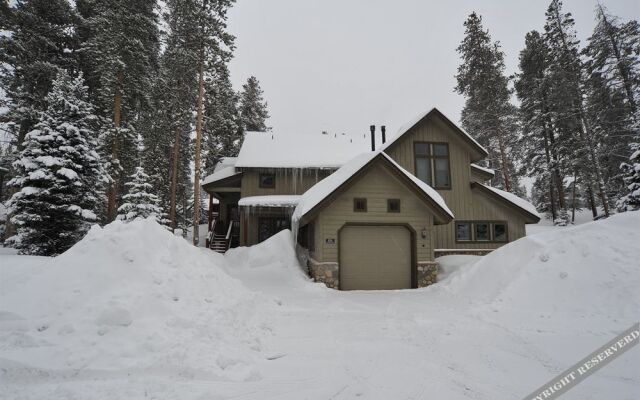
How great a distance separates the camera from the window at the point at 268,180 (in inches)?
705

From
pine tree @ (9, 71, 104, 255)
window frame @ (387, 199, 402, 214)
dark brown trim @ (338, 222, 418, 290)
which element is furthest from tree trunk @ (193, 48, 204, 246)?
window frame @ (387, 199, 402, 214)

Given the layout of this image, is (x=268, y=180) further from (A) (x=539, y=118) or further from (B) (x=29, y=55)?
(A) (x=539, y=118)

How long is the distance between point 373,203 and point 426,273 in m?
3.33

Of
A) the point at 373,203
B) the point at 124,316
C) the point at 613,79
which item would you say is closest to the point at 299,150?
the point at 373,203

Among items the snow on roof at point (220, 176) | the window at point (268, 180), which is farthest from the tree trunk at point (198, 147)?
the window at point (268, 180)

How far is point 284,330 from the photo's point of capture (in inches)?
215

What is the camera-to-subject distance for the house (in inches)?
407

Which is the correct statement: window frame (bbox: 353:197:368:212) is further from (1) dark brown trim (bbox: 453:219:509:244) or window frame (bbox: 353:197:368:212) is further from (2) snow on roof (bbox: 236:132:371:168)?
(2) snow on roof (bbox: 236:132:371:168)

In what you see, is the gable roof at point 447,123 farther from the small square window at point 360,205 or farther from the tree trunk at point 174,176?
the tree trunk at point 174,176

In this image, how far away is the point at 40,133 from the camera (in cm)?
999

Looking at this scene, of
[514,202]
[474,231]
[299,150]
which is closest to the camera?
[514,202]

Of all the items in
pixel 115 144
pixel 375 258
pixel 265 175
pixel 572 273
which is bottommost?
pixel 375 258

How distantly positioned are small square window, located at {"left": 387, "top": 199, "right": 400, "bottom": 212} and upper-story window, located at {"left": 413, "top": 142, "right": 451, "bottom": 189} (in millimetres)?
4396

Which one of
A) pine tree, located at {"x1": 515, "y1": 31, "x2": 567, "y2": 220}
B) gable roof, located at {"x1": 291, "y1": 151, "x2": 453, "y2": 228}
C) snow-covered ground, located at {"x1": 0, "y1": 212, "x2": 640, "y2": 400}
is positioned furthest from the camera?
pine tree, located at {"x1": 515, "y1": 31, "x2": 567, "y2": 220}
